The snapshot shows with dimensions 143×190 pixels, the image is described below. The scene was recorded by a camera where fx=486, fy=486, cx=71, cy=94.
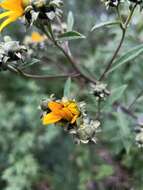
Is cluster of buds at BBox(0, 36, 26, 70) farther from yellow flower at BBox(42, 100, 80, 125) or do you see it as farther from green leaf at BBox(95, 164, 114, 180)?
green leaf at BBox(95, 164, 114, 180)

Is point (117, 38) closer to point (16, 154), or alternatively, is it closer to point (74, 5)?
point (16, 154)

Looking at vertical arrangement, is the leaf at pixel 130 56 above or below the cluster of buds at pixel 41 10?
below

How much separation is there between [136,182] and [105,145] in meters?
0.41

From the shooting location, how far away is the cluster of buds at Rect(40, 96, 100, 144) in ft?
4.29

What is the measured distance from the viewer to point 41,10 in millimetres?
1305

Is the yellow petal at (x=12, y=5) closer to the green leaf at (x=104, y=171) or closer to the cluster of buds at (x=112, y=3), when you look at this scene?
the cluster of buds at (x=112, y=3)

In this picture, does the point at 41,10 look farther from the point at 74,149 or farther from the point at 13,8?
the point at 74,149

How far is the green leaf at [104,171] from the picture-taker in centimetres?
228

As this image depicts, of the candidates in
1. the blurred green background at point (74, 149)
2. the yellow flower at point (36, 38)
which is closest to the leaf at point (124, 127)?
the blurred green background at point (74, 149)

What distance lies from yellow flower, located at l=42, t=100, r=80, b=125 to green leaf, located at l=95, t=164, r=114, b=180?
100 cm

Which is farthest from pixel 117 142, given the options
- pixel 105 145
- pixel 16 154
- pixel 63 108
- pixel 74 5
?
pixel 74 5

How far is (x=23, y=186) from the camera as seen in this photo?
8.00ft

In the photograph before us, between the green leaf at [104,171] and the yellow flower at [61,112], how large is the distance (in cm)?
100

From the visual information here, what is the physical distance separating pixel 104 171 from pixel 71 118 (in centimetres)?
104
